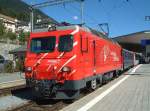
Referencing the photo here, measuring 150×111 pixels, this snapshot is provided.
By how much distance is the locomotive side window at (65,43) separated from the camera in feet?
43.2

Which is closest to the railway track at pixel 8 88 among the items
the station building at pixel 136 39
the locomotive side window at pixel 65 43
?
the locomotive side window at pixel 65 43

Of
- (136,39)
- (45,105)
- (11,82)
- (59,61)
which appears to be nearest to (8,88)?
(11,82)

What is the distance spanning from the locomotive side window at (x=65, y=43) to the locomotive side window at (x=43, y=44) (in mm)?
310

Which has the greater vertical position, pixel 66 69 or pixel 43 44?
pixel 43 44

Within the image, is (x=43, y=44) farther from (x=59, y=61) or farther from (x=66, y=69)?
(x=66, y=69)

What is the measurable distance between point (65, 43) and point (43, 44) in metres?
1.08

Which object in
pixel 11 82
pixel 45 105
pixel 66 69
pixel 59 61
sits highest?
pixel 59 61

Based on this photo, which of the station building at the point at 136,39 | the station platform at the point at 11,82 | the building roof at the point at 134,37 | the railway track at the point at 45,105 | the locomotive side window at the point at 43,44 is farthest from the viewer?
the building roof at the point at 134,37

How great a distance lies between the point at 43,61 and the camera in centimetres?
1339

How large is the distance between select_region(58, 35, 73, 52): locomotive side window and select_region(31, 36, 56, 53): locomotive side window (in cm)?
31

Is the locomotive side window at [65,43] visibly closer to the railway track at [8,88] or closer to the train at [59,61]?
the train at [59,61]

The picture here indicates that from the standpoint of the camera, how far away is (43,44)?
13.9 meters

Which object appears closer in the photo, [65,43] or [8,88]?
[65,43]

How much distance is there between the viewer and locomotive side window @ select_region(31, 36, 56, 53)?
1364 cm
